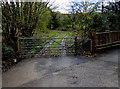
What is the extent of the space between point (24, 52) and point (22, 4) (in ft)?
8.40

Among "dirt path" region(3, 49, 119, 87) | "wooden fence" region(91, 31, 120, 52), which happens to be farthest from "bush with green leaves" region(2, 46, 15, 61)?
"wooden fence" region(91, 31, 120, 52)

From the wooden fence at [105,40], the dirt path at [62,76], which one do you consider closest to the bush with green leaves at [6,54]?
the dirt path at [62,76]

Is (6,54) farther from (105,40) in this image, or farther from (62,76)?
(105,40)

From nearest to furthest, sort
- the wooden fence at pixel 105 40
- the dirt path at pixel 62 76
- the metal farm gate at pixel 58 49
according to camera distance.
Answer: the dirt path at pixel 62 76
the metal farm gate at pixel 58 49
the wooden fence at pixel 105 40

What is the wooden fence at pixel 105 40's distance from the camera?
5935 millimetres

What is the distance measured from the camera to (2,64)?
423cm

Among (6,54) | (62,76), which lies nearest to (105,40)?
(62,76)

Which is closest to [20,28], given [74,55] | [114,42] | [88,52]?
[74,55]

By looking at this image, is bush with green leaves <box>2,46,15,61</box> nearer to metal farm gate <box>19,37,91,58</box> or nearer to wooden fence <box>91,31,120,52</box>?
metal farm gate <box>19,37,91,58</box>

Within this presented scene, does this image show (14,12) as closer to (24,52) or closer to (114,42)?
(24,52)

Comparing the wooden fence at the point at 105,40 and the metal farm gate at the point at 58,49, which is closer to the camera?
the metal farm gate at the point at 58,49

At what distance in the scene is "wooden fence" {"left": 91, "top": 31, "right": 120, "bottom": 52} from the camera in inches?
234

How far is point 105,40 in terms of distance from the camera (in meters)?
6.49

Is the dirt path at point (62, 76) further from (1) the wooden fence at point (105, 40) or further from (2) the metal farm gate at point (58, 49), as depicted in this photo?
(1) the wooden fence at point (105, 40)
